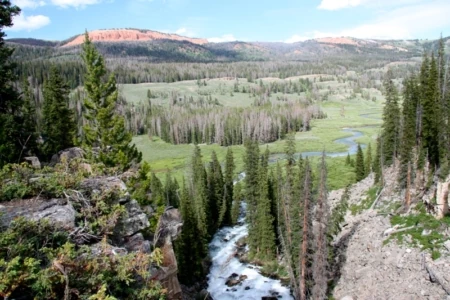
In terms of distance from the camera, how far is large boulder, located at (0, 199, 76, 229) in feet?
30.7

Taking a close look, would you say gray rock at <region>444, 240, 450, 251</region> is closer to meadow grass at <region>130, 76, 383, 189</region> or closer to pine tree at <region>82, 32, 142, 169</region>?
pine tree at <region>82, 32, 142, 169</region>

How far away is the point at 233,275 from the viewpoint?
1797 inches

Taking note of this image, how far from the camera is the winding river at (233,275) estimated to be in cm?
4012

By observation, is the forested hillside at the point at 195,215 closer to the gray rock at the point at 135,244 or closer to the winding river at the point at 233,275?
the gray rock at the point at 135,244

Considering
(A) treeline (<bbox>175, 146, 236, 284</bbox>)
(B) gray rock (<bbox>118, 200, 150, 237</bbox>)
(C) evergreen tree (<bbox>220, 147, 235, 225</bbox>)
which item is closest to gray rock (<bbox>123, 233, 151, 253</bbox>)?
(B) gray rock (<bbox>118, 200, 150, 237</bbox>)

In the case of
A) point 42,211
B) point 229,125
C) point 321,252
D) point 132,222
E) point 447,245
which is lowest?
point 321,252

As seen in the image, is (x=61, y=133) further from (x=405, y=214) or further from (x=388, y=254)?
(x=405, y=214)

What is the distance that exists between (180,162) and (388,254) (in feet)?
275

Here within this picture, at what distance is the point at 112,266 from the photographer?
874 centimetres

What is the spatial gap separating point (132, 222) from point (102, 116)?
12536 millimetres

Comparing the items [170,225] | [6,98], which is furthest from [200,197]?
[170,225]

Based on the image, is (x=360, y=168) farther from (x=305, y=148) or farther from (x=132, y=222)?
(x=132, y=222)

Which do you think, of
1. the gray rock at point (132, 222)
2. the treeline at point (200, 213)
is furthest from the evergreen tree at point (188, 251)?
the gray rock at point (132, 222)

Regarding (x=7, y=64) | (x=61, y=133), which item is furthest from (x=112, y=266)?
(x=61, y=133)
